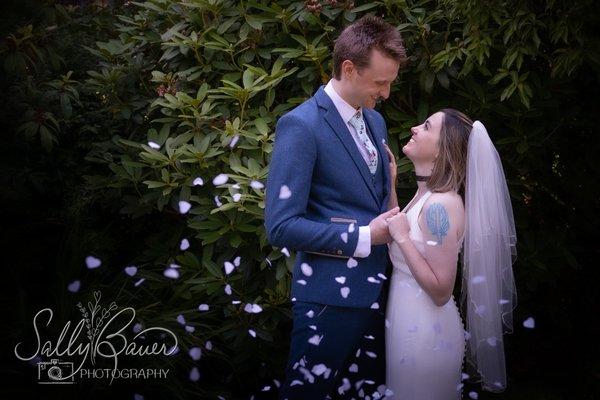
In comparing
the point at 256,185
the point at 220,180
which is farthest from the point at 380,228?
the point at 220,180

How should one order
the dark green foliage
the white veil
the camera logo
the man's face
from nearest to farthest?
the man's face, the white veil, the camera logo, the dark green foliage

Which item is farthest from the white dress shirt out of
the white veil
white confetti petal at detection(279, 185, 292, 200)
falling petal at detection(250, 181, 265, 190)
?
falling petal at detection(250, 181, 265, 190)

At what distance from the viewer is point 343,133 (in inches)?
124

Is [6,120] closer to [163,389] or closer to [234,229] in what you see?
[234,229]

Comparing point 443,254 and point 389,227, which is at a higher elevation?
point 389,227

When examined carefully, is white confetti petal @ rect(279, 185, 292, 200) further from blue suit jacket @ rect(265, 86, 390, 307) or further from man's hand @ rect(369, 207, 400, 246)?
man's hand @ rect(369, 207, 400, 246)

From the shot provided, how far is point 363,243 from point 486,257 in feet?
2.03

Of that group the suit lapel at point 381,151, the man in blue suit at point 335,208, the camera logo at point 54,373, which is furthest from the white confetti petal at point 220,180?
the camera logo at point 54,373

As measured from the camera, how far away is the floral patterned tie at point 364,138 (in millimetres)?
3268

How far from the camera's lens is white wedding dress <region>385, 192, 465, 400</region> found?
3227 mm

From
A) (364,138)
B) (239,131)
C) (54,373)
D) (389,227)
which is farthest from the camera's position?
(239,131)

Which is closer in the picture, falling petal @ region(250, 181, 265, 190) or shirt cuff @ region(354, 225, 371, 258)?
shirt cuff @ region(354, 225, 371, 258)

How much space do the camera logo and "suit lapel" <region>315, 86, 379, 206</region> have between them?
1.69 metres

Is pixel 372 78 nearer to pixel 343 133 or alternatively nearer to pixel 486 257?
pixel 343 133
